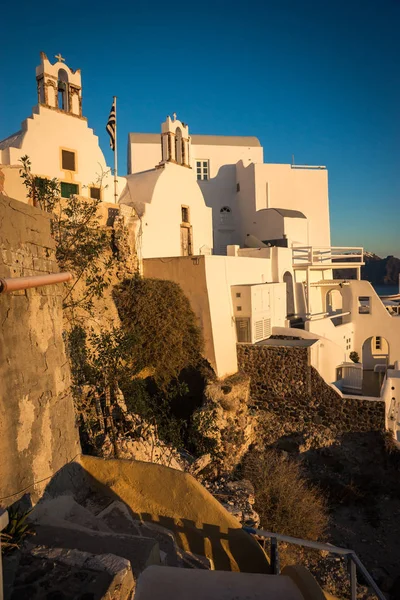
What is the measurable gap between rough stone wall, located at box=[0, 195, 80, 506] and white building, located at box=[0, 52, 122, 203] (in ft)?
32.6

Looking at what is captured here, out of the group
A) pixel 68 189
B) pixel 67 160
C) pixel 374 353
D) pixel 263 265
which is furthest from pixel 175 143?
pixel 374 353

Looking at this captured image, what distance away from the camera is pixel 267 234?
23203 millimetres

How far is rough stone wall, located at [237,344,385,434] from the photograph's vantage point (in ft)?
46.5

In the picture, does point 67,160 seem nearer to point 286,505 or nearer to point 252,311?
point 252,311

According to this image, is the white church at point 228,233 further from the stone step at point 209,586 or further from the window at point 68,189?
the stone step at point 209,586

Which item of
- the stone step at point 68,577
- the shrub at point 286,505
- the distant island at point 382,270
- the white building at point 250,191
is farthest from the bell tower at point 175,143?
the distant island at point 382,270

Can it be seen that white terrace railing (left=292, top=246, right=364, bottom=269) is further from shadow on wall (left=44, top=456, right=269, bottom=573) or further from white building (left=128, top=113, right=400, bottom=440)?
shadow on wall (left=44, top=456, right=269, bottom=573)

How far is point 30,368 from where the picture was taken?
3.88 m

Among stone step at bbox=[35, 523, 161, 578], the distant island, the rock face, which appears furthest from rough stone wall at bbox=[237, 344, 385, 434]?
the distant island

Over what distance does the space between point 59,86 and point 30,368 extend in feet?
48.7

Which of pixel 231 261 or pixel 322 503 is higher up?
pixel 231 261

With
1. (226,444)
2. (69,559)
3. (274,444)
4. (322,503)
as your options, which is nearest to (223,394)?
(226,444)

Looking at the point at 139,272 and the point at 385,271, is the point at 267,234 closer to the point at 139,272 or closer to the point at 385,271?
the point at 139,272

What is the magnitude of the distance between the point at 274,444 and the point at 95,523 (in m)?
11.7
